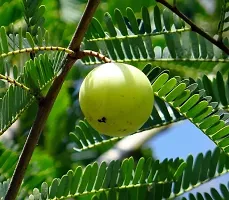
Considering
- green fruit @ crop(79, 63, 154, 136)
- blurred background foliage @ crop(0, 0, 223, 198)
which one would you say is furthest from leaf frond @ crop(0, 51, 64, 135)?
blurred background foliage @ crop(0, 0, 223, 198)

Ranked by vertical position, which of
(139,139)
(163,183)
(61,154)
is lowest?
(139,139)

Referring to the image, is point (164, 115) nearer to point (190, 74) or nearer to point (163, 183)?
point (163, 183)

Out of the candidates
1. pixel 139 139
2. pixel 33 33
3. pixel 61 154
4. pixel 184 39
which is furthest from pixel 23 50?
pixel 139 139

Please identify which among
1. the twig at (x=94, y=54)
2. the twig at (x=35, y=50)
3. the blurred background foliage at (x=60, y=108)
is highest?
the twig at (x=35, y=50)

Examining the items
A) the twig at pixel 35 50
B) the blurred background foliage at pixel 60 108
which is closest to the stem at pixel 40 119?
the twig at pixel 35 50

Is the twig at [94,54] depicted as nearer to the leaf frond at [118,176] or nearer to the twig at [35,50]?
the twig at [35,50]

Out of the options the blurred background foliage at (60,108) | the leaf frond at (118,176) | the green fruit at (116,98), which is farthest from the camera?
the blurred background foliage at (60,108)

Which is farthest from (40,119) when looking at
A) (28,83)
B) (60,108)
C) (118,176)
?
(60,108)

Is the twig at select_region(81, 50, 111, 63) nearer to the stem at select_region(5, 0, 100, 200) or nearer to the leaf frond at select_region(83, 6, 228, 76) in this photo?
the stem at select_region(5, 0, 100, 200)

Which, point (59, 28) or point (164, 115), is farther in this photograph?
point (59, 28)
